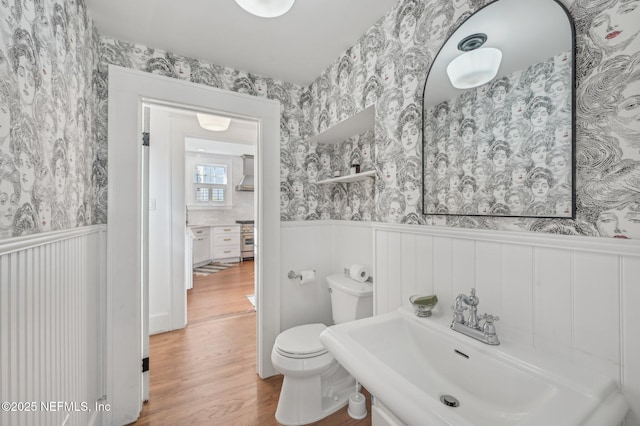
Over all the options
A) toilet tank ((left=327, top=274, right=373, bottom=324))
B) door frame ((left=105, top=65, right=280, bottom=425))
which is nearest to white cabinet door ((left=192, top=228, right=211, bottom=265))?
door frame ((left=105, top=65, right=280, bottom=425))

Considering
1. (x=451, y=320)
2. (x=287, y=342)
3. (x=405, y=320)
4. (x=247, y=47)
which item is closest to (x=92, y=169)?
(x=247, y=47)

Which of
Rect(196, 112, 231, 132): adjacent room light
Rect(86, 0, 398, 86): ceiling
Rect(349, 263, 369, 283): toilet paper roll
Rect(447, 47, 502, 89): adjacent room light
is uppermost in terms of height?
Rect(86, 0, 398, 86): ceiling

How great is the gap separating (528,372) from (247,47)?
6.83 feet

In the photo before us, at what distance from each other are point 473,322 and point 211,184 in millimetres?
6145

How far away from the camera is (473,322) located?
920 millimetres

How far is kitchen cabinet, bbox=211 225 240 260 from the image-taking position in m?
5.77

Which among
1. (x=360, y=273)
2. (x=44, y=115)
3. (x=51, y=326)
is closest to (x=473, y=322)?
(x=360, y=273)

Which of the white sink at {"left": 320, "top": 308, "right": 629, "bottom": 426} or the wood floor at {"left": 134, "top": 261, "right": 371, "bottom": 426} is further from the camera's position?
the wood floor at {"left": 134, "top": 261, "right": 371, "bottom": 426}

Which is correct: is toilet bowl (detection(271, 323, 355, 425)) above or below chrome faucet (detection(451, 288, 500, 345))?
below

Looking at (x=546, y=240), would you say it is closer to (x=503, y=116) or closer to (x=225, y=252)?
(x=503, y=116)

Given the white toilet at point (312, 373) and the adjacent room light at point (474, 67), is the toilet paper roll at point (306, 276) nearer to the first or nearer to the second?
the white toilet at point (312, 373)

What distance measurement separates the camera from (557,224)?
2.58ft

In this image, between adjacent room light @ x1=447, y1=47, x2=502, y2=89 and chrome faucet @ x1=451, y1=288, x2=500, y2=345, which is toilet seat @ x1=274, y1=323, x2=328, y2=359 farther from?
adjacent room light @ x1=447, y1=47, x2=502, y2=89

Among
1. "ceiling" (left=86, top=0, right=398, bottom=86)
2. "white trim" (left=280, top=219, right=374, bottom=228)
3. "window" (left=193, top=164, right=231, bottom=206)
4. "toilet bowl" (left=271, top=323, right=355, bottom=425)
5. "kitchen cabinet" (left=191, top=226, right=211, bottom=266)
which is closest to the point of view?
"ceiling" (left=86, top=0, right=398, bottom=86)
